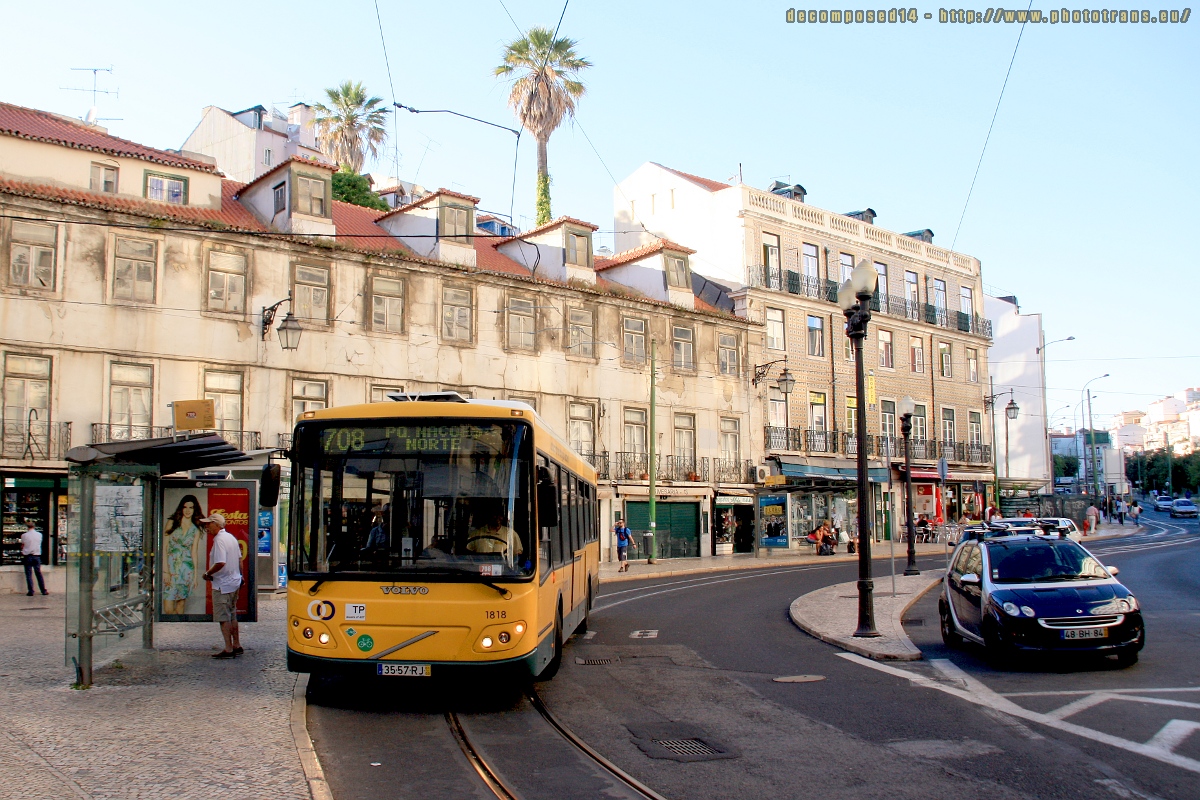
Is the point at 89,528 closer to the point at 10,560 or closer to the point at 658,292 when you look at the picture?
the point at 10,560

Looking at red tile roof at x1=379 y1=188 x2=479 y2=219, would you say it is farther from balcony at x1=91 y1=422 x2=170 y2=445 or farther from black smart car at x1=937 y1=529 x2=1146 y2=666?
black smart car at x1=937 y1=529 x2=1146 y2=666

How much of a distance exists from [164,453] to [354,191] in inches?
1534

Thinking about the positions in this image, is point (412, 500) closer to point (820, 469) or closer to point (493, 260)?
point (493, 260)

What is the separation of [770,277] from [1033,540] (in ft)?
110

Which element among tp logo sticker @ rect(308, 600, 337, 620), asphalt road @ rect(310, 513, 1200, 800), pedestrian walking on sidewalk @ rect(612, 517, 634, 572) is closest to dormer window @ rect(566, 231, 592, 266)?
pedestrian walking on sidewalk @ rect(612, 517, 634, 572)

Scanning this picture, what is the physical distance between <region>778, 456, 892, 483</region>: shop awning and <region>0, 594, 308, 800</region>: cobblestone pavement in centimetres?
3224

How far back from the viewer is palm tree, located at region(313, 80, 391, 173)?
56.7m

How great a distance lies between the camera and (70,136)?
1165 inches

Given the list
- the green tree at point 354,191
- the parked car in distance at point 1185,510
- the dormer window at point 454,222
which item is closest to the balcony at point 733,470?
the dormer window at point 454,222

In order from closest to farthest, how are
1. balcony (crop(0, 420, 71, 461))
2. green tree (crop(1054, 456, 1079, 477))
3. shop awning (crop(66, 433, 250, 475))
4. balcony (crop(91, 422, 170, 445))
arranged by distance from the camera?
shop awning (crop(66, 433, 250, 475))
balcony (crop(0, 420, 71, 461))
balcony (crop(91, 422, 170, 445))
green tree (crop(1054, 456, 1079, 477))

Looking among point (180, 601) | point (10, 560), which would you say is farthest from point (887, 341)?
point (180, 601)

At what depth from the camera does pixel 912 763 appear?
735 cm

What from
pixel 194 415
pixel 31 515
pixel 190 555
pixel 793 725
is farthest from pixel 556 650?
pixel 31 515

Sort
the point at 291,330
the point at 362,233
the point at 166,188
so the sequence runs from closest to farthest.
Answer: the point at 291,330 → the point at 166,188 → the point at 362,233
